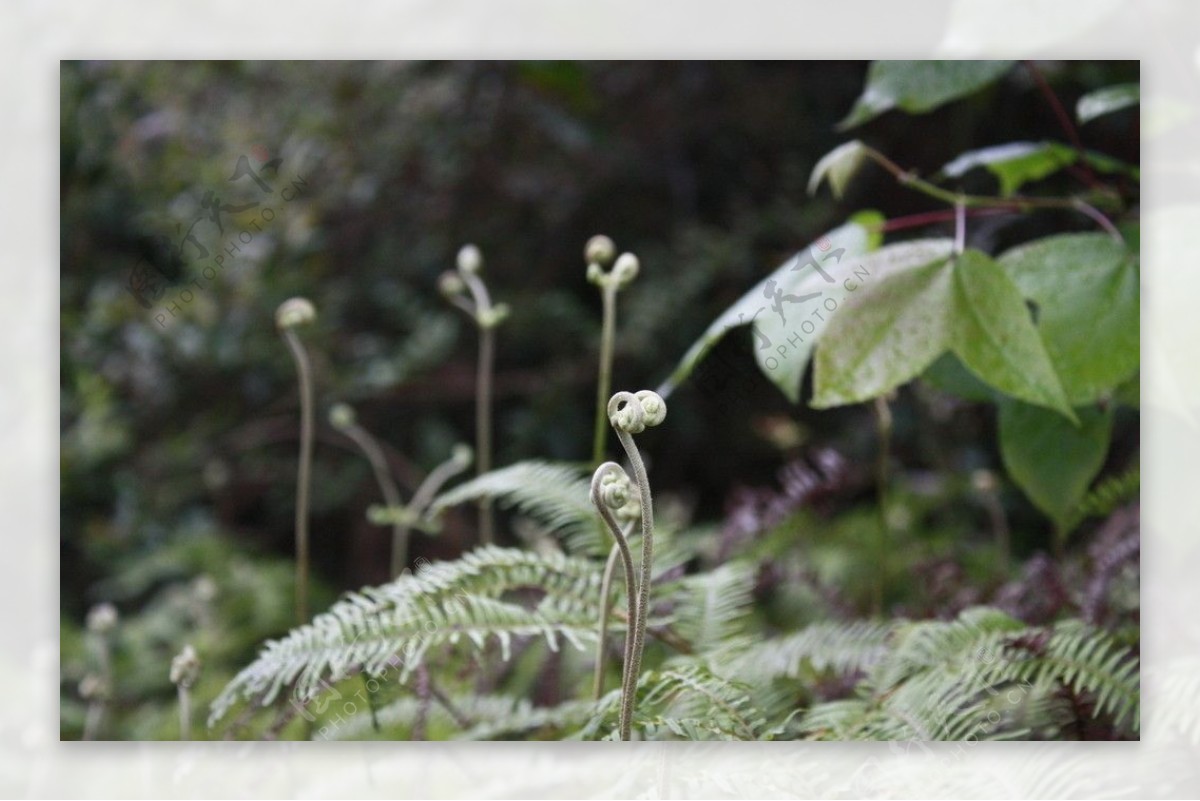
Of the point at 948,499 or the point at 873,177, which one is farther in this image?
the point at 873,177

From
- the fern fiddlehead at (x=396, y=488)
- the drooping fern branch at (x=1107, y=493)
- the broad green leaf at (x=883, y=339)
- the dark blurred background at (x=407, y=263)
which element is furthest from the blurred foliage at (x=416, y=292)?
the broad green leaf at (x=883, y=339)

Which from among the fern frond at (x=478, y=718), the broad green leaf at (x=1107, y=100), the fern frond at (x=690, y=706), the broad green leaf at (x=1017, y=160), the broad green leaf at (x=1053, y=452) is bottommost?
the fern frond at (x=478, y=718)

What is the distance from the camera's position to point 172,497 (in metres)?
1.82

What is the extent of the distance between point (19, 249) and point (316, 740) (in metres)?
0.56

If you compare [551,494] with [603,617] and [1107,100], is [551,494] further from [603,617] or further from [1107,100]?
[1107,100]

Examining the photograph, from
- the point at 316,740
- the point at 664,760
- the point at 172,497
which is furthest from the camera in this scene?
the point at 172,497

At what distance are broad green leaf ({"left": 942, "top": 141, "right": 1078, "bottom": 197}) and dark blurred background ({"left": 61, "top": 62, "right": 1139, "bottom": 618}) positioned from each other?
1.98 ft

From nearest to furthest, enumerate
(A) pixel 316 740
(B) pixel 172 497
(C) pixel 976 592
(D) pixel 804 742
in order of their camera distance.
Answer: (D) pixel 804 742
(A) pixel 316 740
(C) pixel 976 592
(B) pixel 172 497

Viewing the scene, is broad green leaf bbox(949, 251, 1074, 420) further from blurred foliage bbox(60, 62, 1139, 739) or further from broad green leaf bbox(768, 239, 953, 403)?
blurred foliage bbox(60, 62, 1139, 739)

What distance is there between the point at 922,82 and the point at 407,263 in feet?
3.60

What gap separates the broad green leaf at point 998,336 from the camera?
84 cm

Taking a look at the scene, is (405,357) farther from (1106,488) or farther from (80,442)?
(1106,488)

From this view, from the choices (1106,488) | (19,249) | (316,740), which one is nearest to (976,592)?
(1106,488)

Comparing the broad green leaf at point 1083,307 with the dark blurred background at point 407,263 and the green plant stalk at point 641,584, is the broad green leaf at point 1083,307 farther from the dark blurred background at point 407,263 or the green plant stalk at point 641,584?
the dark blurred background at point 407,263
